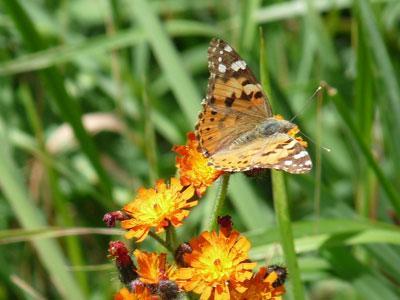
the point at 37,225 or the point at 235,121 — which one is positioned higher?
the point at 235,121

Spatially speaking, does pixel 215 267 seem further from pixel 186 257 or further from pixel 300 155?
pixel 300 155

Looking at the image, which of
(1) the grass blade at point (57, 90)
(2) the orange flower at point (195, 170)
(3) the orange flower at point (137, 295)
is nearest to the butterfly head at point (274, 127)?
(2) the orange flower at point (195, 170)

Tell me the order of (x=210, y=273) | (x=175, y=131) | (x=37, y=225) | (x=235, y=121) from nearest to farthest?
(x=210, y=273)
(x=235, y=121)
(x=37, y=225)
(x=175, y=131)

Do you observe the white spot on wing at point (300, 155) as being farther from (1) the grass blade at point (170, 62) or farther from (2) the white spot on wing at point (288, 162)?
(1) the grass blade at point (170, 62)

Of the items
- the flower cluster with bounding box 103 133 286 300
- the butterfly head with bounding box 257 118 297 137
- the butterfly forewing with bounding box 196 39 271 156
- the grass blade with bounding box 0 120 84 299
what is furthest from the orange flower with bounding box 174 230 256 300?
the grass blade with bounding box 0 120 84 299

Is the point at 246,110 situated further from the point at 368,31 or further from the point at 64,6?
the point at 64,6

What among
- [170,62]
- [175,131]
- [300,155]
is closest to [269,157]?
[300,155]

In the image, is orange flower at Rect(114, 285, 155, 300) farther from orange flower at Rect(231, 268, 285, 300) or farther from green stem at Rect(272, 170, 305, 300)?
green stem at Rect(272, 170, 305, 300)
